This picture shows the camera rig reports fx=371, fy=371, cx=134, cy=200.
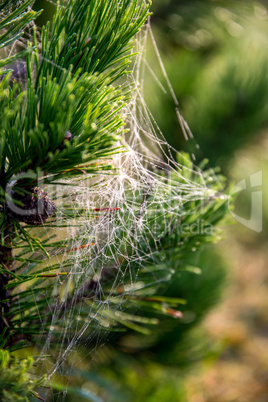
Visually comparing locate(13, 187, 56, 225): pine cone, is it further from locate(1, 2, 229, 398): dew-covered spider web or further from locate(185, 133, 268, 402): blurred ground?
locate(185, 133, 268, 402): blurred ground

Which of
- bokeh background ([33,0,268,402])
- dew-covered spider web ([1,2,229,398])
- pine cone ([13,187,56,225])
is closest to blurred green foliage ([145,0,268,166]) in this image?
bokeh background ([33,0,268,402])

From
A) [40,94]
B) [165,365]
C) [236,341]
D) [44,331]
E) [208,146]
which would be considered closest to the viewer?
[40,94]

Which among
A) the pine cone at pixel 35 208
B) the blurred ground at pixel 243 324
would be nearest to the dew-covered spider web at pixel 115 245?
the pine cone at pixel 35 208

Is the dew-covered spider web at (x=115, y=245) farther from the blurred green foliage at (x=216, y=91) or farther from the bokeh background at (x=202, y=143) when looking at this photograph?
the blurred green foliage at (x=216, y=91)

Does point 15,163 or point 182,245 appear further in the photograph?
point 182,245

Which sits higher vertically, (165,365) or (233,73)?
(233,73)

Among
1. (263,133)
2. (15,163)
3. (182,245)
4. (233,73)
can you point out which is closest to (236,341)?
(263,133)

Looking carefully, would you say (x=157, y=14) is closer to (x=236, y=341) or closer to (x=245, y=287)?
(x=236, y=341)

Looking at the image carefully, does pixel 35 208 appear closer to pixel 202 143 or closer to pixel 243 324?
pixel 202 143

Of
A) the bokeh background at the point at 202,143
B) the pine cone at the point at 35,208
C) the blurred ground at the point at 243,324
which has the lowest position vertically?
the blurred ground at the point at 243,324
